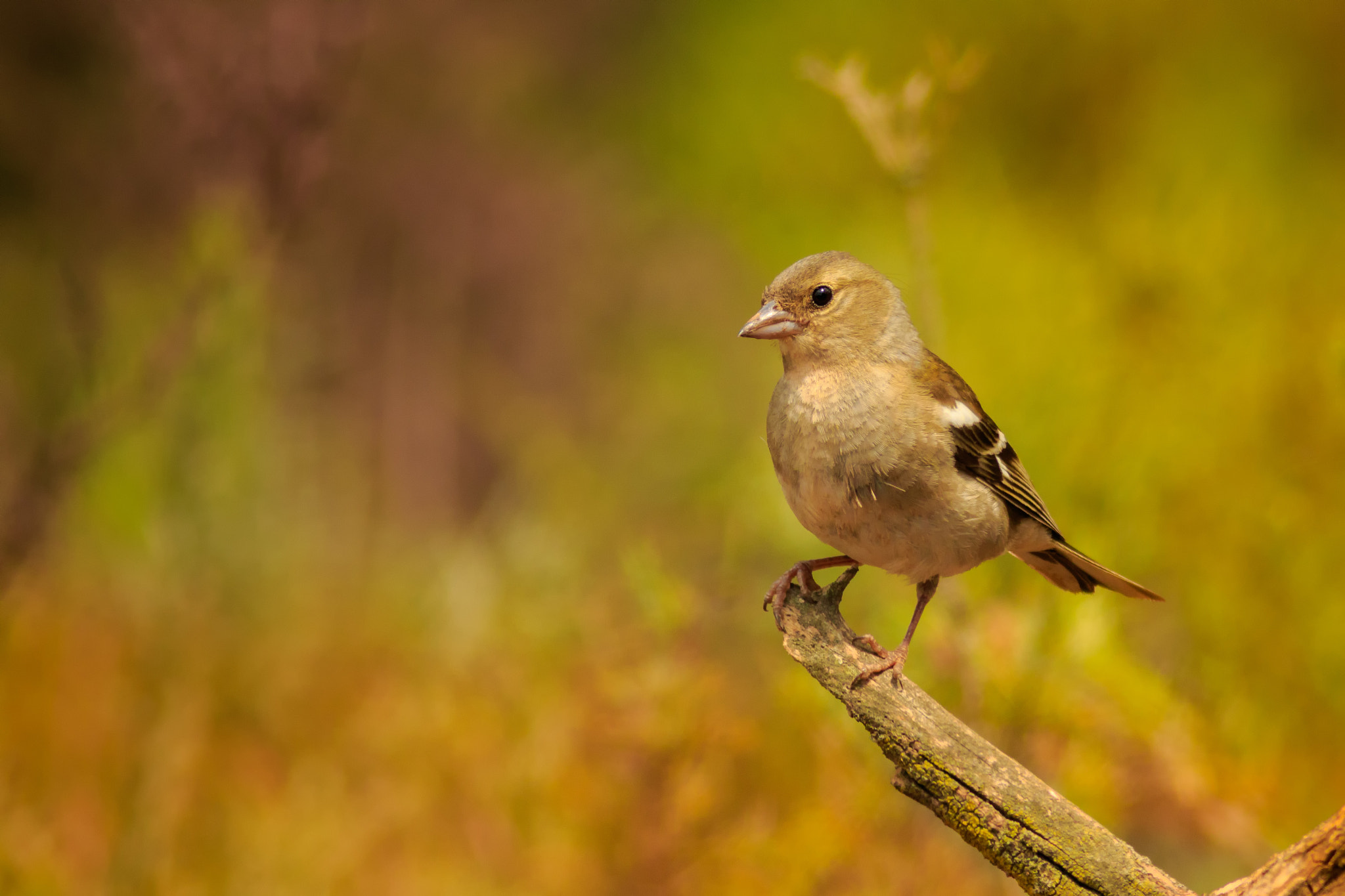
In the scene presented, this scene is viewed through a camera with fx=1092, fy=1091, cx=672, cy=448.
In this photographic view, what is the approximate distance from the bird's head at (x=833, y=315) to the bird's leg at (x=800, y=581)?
420mm

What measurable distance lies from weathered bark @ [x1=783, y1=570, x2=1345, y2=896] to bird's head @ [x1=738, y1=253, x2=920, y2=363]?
0.85 m

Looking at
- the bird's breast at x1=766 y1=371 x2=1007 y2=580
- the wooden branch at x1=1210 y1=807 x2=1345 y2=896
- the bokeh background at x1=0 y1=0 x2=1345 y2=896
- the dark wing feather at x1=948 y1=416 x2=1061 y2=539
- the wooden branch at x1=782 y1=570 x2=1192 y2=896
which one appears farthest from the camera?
the bokeh background at x1=0 y1=0 x2=1345 y2=896

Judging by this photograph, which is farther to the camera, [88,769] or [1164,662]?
[1164,662]

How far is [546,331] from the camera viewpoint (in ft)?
25.7

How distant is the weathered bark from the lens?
57.2 inches

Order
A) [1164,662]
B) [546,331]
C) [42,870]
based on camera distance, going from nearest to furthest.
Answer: [42,870]
[1164,662]
[546,331]

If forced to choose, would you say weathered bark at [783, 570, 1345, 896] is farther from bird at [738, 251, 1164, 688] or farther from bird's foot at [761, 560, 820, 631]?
bird's foot at [761, 560, 820, 631]

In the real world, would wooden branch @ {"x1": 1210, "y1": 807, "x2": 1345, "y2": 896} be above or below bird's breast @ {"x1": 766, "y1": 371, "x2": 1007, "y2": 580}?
below

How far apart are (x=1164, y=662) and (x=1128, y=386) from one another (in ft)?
3.46

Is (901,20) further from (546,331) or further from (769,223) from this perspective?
(546,331)

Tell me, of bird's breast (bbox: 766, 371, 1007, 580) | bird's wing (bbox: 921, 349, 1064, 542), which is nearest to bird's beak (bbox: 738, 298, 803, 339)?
bird's breast (bbox: 766, 371, 1007, 580)

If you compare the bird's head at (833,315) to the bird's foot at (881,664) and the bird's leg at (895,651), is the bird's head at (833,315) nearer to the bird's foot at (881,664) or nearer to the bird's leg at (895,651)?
the bird's leg at (895,651)

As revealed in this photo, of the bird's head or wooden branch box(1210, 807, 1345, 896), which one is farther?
the bird's head

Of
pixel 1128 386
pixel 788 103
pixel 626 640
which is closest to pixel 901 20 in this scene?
pixel 788 103
